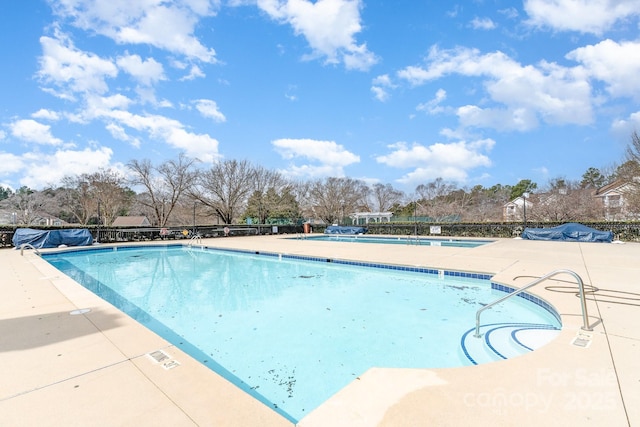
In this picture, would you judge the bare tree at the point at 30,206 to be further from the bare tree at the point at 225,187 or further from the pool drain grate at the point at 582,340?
the pool drain grate at the point at 582,340

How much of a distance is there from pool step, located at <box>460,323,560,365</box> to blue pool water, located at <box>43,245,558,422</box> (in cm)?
13

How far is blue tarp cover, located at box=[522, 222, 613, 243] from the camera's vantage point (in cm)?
1258

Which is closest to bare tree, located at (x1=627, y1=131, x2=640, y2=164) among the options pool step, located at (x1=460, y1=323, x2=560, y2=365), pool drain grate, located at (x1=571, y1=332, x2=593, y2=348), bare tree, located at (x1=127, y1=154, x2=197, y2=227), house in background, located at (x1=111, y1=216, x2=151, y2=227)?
pool step, located at (x1=460, y1=323, x2=560, y2=365)

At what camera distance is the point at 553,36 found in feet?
34.3

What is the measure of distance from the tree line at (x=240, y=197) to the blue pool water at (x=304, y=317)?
13810 millimetres

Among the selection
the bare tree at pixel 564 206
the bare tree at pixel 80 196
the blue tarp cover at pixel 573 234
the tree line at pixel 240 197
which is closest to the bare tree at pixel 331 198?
the tree line at pixel 240 197

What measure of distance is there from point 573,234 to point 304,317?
14.3 metres

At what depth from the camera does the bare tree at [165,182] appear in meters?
22.5

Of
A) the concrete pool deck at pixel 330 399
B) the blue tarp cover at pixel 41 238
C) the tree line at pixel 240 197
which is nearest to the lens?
the concrete pool deck at pixel 330 399

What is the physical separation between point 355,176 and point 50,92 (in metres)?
27.9

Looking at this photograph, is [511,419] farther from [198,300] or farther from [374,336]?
[198,300]

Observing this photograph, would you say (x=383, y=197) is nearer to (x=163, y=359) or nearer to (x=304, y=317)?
(x=304, y=317)

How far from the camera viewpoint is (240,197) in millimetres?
26016

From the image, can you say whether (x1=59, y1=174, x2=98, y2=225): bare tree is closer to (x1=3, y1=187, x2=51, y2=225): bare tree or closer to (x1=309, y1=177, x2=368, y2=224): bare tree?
(x1=3, y1=187, x2=51, y2=225): bare tree
